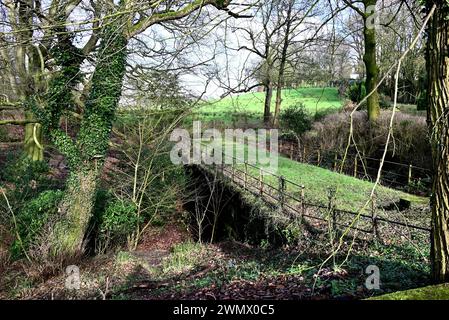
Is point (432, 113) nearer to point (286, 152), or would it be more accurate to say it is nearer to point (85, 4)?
point (85, 4)

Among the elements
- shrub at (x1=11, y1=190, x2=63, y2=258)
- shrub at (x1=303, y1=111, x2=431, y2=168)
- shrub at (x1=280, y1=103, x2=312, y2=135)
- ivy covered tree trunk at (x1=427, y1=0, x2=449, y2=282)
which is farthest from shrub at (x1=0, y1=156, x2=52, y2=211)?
Answer: shrub at (x1=280, y1=103, x2=312, y2=135)

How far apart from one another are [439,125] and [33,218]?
1064cm

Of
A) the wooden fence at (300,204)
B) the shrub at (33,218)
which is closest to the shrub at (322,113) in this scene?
the wooden fence at (300,204)

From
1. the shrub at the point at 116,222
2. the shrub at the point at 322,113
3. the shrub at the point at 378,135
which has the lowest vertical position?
the shrub at the point at 116,222

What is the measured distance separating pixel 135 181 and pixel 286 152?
11.6 m

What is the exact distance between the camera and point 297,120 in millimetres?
22547

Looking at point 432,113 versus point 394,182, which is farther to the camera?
point 394,182

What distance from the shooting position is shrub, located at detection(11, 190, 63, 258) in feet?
32.9

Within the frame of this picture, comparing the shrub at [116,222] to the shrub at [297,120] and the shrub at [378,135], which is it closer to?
the shrub at [378,135]

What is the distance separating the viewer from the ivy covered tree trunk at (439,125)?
256 cm

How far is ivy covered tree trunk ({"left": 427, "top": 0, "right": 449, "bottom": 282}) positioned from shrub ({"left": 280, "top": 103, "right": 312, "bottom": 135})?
19794mm

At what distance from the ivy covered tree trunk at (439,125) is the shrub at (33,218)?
9651mm

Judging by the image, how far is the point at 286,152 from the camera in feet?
72.8
